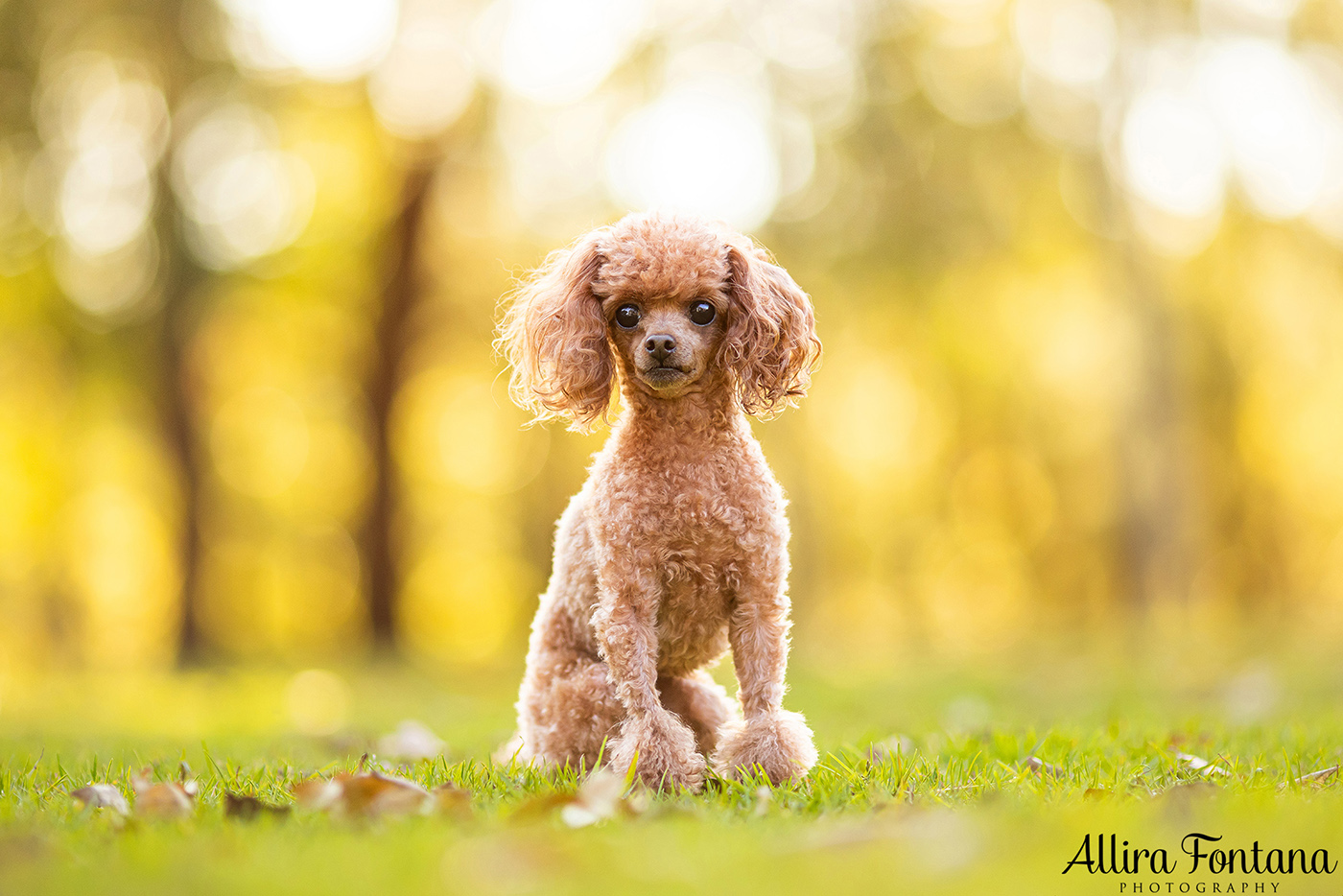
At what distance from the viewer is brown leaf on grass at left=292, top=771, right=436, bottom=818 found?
8.86 ft

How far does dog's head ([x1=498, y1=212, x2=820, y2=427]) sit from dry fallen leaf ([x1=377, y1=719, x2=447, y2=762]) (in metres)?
1.55

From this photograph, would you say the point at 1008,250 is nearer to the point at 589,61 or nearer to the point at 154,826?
the point at 589,61

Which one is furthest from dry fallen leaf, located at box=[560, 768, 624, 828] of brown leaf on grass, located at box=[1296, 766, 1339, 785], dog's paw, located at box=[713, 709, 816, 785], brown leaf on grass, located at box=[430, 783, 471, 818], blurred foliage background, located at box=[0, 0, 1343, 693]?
A: blurred foliage background, located at box=[0, 0, 1343, 693]

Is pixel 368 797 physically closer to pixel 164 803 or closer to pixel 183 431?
pixel 164 803

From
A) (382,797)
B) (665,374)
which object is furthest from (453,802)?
(665,374)

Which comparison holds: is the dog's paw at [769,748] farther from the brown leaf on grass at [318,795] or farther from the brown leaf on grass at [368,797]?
the brown leaf on grass at [318,795]

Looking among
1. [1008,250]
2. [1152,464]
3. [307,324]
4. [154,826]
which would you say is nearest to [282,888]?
[154,826]

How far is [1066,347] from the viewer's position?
1881 cm

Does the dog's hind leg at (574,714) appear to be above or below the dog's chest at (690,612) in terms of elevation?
below

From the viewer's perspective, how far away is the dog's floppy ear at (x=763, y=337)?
3463 millimetres

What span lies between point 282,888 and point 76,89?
1389 cm

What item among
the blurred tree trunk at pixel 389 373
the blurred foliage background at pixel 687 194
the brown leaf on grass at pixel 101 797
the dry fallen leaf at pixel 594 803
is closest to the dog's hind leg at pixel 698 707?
the dry fallen leaf at pixel 594 803

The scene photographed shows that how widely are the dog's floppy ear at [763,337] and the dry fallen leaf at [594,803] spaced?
4.27 feet

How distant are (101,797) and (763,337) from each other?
91.1 inches
